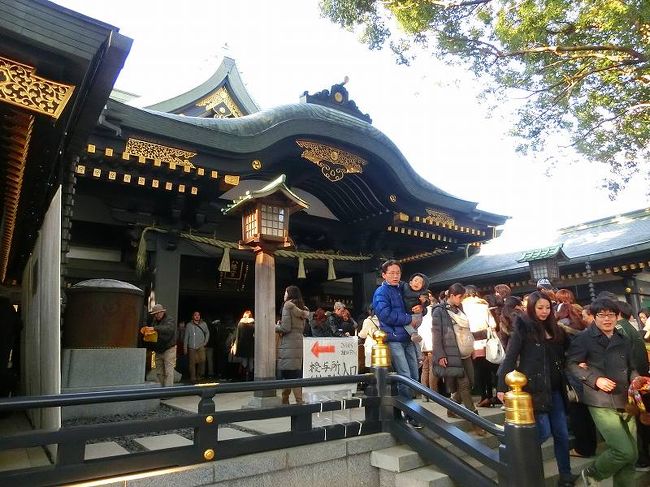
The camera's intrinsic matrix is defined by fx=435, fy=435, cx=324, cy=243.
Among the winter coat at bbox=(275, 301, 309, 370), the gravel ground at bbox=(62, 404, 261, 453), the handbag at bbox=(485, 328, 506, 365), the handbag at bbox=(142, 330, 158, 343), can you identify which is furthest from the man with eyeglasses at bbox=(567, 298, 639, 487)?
the handbag at bbox=(142, 330, 158, 343)

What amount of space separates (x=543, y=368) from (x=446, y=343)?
1.04 m

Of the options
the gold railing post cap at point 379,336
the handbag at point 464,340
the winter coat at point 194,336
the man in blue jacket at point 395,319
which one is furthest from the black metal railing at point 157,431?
the winter coat at point 194,336

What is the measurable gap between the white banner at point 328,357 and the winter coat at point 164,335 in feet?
9.24

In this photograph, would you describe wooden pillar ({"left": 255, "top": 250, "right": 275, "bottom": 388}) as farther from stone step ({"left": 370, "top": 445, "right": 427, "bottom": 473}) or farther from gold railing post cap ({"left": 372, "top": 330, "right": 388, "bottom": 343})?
stone step ({"left": 370, "top": 445, "right": 427, "bottom": 473})

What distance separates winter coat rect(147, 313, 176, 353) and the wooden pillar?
189 centimetres

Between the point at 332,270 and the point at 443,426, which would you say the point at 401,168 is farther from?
the point at 443,426

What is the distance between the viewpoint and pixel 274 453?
3.67 metres

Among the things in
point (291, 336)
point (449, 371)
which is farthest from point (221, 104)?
point (449, 371)

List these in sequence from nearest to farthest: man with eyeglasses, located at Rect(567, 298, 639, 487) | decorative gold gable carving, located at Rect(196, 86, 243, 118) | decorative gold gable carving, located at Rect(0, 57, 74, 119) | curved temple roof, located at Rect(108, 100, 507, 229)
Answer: decorative gold gable carving, located at Rect(0, 57, 74, 119), man with eyeglasses, located at Rect(567, 298, 639, 487), curved temple roof, located at Rect(108, 100, 507, 229), decorative gold gable carving, located at Rect(196, 86, 243, 118)

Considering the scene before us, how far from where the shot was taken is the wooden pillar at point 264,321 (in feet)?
19.7

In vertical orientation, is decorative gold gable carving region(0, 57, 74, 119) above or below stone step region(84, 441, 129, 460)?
above

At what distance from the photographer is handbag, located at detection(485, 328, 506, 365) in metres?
5.25

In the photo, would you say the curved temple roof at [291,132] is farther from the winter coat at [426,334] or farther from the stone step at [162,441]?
the stone step at [162,441]

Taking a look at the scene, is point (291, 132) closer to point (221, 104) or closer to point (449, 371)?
point (449, 371)
